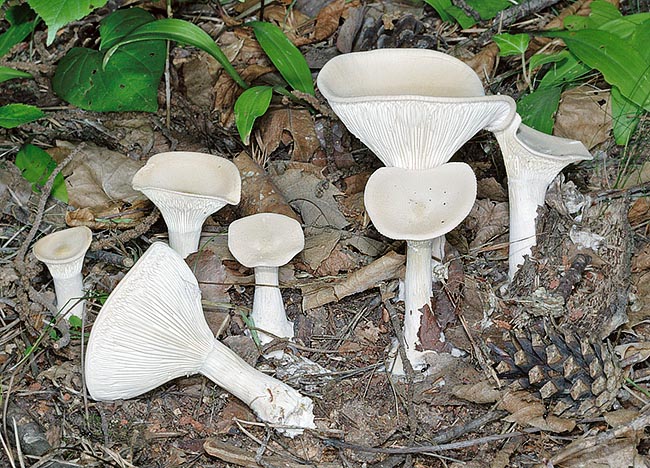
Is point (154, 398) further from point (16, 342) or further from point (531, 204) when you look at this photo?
point (531, 204)

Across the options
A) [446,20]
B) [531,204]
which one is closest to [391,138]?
[531,204]

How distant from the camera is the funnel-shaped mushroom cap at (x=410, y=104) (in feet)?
8.34

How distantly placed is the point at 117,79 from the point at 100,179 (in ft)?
1.83

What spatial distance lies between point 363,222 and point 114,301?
149cm

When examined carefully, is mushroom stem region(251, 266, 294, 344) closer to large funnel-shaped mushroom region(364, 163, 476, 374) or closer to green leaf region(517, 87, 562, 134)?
large funnel-shaped mushroom region(364, 163, 476, 374)

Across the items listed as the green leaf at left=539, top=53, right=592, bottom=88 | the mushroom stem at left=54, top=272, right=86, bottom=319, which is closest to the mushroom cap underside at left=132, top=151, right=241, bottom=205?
the mushroom stem at left=54, top=272, right=86, bottom=319

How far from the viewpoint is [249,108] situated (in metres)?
3.63

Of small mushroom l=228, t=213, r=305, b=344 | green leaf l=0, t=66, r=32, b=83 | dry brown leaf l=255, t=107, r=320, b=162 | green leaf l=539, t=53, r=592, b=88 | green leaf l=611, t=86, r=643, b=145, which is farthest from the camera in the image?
dry brown leaf l=255, t=107, r=320, b=162

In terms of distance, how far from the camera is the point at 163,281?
2.65 m

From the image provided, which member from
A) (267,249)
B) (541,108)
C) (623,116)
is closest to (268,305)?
(267,249)

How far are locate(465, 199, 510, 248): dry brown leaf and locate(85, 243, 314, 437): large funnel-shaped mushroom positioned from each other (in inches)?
48.4

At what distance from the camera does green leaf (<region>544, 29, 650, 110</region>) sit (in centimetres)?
336

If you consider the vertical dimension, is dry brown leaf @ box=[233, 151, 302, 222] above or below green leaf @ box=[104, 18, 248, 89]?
below

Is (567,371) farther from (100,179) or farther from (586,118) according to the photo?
(100,179)
